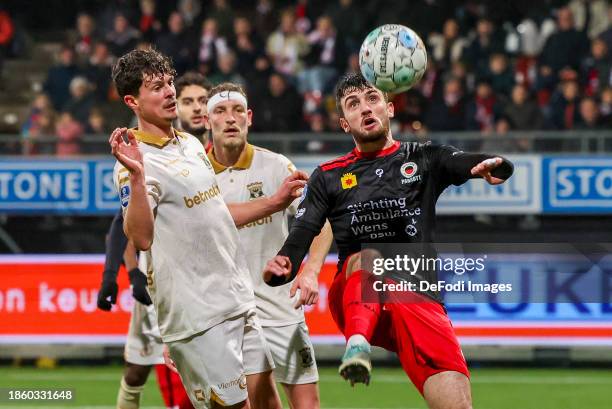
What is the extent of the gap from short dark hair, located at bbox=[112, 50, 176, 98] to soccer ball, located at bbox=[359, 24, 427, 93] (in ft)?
3.76

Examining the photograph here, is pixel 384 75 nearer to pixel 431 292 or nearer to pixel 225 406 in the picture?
pixel 431 292

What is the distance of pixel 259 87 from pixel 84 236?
3699 millimetres

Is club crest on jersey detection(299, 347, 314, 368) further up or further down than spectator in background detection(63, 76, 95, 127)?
further down

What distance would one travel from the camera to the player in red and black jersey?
5852 millimetres

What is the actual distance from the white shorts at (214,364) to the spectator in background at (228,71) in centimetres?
994

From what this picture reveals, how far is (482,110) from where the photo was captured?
1473 cm

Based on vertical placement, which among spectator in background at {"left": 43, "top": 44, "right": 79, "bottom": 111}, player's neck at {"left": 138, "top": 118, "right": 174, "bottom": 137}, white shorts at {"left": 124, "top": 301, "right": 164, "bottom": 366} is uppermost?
spectator in background at {"left": 43, "top": 44, "right": 79, "bottom": 111}

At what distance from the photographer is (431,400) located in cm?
581

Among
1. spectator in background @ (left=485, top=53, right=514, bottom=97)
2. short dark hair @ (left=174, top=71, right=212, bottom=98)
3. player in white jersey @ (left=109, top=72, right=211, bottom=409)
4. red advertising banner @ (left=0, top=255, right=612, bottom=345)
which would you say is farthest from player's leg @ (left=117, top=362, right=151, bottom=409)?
spectator in background @ (left=485, top=53, right=514, bottom=97)

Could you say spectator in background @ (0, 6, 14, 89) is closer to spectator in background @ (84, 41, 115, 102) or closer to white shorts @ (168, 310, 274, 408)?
spectator in background @ (84, 41, 115, 102)

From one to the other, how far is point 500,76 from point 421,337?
32.8 ft

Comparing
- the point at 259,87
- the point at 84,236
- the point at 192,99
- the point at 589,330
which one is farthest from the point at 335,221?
the point at 259,87

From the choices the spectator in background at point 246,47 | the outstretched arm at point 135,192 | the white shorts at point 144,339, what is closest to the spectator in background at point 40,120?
the spectator in background at point 246,47

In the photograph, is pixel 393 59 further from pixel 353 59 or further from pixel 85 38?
pixel 85 38
